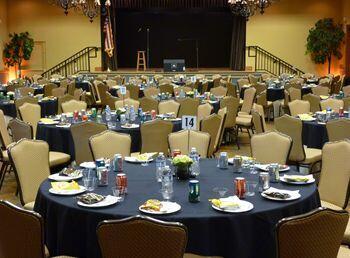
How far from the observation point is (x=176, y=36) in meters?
24.5

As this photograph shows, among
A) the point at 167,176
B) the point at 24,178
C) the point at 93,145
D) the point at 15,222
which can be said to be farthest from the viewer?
the point at 93,145

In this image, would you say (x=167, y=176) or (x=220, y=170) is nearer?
(x=167, y=176)

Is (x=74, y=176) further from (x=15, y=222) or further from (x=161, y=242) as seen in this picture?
(x=161, y=242)

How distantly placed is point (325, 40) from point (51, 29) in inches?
411

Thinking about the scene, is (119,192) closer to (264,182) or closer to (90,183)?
(90,183)

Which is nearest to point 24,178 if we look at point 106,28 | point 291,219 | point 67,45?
point 291,219

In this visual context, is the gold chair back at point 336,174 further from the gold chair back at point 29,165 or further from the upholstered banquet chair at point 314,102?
the upholstered banquet chair at point 314,102

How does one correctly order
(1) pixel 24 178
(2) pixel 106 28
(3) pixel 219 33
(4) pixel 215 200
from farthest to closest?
(3) pixel 219 33
(2) pixel 106 28
(1) pixel 24 178
(4) pixel 215 200

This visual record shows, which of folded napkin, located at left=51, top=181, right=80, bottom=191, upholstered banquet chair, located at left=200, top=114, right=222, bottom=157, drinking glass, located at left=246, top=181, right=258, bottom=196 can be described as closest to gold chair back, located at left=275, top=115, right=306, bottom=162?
upholstered banquet chair, located at left=200, top=114, right=222, bottom=157

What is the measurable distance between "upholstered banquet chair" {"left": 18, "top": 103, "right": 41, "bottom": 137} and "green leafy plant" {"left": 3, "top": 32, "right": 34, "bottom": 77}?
1323 cm

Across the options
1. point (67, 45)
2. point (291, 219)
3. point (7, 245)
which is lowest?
point (7, 245)

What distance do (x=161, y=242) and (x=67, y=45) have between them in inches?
790

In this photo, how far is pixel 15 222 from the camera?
11.1 feet

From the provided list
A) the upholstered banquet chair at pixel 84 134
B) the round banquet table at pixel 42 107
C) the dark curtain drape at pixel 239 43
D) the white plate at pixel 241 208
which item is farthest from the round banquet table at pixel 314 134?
the dark curtain drape at pixel 239 43
